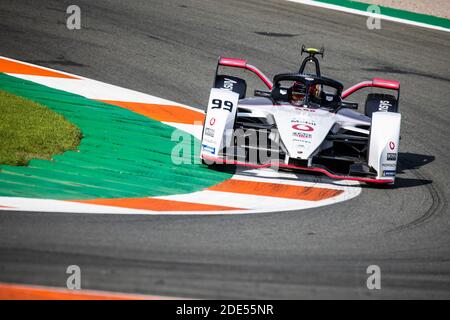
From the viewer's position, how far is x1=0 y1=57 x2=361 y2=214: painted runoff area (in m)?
8.50

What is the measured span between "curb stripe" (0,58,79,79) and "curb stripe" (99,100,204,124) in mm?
1487

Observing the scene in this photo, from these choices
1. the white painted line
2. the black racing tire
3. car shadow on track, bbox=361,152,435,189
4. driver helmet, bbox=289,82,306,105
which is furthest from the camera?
the white painted line

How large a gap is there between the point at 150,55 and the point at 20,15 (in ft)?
10.2

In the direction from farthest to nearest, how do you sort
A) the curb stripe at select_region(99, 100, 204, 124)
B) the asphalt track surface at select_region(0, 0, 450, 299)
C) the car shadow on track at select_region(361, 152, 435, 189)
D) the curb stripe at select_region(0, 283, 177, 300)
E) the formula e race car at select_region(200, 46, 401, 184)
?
the curb stripe at select_region(99, 100, 204, 124) → the car shadow on track at select_region(361, 152, 435, 189) → the formula e race car at select_region(200, 46, 401, 184) → the asphalt track surface at select_region(0, 0, 450, 299) → the curb stripe at select_region(0, 283, 177, 300)

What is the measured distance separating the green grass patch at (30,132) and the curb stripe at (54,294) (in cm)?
321

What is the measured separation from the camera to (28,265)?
21.4 ft

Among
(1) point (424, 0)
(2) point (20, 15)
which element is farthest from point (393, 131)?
(1) point (424, 0)

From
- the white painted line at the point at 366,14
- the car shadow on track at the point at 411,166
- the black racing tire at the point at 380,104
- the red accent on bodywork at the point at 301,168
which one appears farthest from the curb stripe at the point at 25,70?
the white painted line at the point at 366,14

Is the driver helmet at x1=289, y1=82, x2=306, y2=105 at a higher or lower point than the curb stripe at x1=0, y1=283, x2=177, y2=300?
higher

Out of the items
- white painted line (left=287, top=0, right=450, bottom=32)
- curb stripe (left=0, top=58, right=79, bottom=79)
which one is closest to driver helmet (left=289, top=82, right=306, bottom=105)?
curb stripe (left=0, top=58, right=79, bottom=79)

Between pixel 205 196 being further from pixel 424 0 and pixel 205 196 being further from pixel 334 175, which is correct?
pixel 424 0

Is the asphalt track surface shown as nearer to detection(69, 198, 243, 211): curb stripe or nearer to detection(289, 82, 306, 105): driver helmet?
detection(69, 198, 243, 211): curb stripe

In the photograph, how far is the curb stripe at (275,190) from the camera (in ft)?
31.4

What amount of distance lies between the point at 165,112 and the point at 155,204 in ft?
14.6
